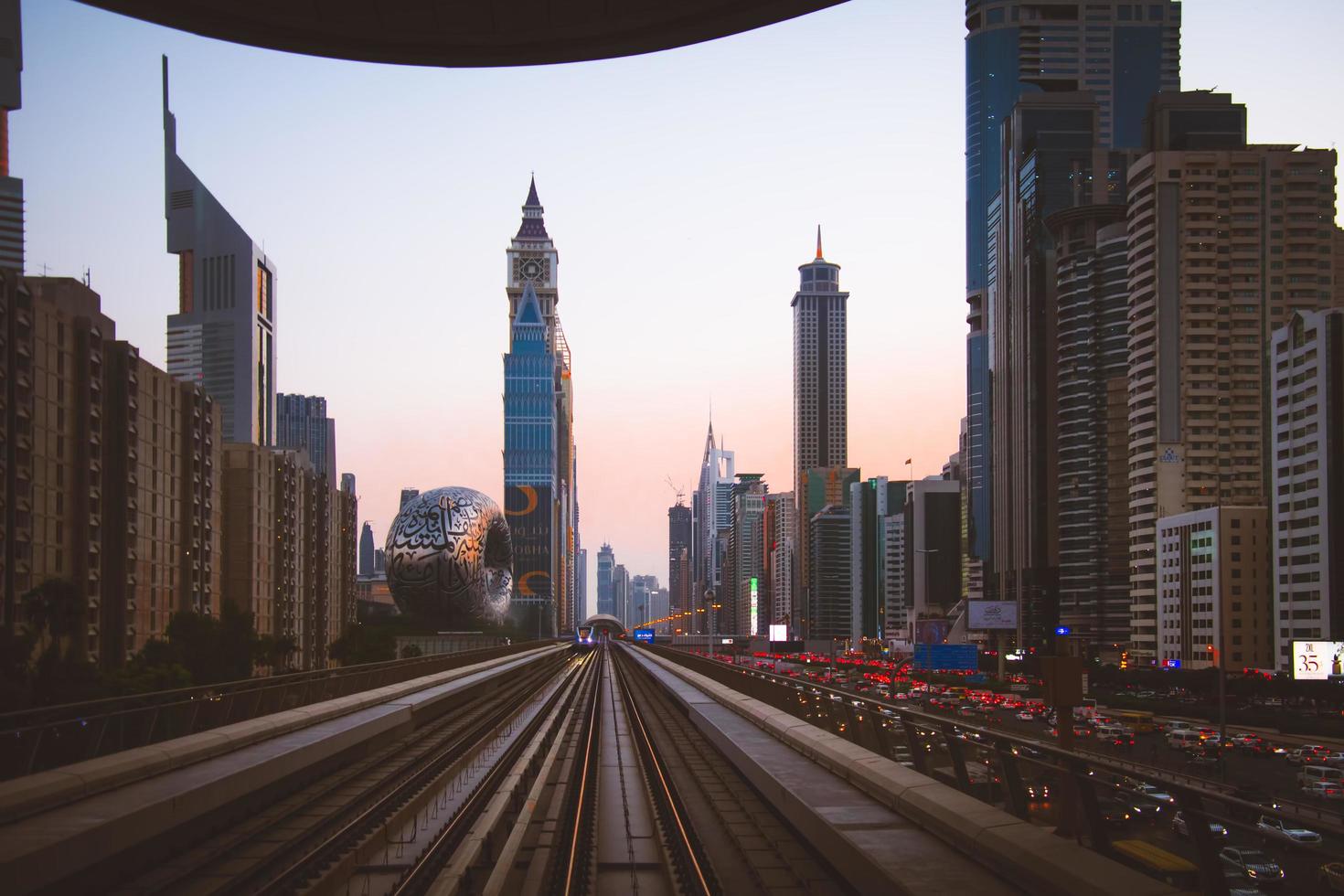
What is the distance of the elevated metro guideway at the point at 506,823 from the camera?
382 inches

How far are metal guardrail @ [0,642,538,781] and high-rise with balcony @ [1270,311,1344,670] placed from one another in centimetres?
6454

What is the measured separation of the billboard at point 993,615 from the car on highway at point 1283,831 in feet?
232

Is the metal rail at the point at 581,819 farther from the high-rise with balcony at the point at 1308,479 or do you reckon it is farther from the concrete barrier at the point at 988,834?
the high-rise with balcony at the point at 1308,479

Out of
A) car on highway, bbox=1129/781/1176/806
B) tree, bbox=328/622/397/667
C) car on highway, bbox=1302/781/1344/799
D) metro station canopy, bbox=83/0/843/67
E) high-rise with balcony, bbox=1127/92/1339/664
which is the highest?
high-rise with balcony, bbox=1127/92/1339/664

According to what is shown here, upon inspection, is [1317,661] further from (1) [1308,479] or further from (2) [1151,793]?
(2) [1151,793]

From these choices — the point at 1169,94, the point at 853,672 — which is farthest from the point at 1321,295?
the point at 853,672

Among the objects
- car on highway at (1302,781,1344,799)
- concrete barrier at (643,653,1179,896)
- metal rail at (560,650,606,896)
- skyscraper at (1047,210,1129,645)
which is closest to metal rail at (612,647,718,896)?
metal rail at (560,650,606,896)

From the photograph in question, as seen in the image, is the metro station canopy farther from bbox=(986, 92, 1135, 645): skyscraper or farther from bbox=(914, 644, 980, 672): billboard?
bbox=(986, 92, 1135, 645): skyscraper

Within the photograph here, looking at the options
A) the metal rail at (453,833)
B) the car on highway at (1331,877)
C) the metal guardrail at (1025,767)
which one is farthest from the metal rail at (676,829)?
the car on highway at (1331,877)

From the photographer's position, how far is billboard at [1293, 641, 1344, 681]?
56594 mm

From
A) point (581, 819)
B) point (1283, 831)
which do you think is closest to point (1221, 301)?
point (581, 819)

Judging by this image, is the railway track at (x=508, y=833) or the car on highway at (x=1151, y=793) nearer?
the car on highway at (x=1151, y=793)

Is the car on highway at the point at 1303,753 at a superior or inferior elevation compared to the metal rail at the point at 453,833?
inferior

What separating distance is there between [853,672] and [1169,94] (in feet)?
219
